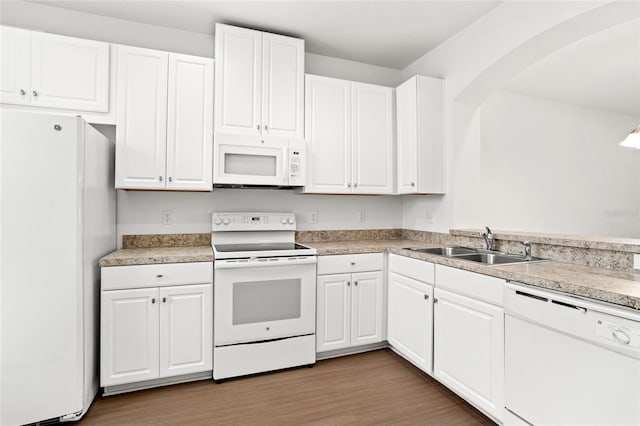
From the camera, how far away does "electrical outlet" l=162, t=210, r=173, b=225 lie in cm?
279

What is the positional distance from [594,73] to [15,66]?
5.21 m

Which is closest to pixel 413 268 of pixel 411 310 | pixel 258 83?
pixel 411 310

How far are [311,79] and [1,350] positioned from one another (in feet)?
8.97

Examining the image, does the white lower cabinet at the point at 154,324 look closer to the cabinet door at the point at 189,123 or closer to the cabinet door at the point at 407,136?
the cabinet door at the point at 189,123

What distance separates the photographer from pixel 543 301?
153cm

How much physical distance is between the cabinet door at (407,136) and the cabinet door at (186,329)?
1.88m

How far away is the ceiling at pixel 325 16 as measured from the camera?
2.46 metres

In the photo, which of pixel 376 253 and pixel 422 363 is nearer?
pixel 422 363

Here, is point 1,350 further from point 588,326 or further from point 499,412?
point 588,326

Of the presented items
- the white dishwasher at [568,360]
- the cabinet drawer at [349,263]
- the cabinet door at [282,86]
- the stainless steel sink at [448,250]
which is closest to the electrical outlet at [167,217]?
the cabinet door at [282,86]

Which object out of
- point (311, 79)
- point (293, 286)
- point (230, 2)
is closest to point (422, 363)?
point (293, 286)

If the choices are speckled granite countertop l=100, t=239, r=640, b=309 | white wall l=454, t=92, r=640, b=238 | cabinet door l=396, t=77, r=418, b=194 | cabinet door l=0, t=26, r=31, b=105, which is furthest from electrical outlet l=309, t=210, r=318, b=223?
cabinet door l=0, t=26, r=31, b=105

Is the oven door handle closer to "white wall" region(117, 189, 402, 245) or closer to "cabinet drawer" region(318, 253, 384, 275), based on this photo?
"cabinet drawer" region(318, 253, 384, 275)

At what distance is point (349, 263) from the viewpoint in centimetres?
272
